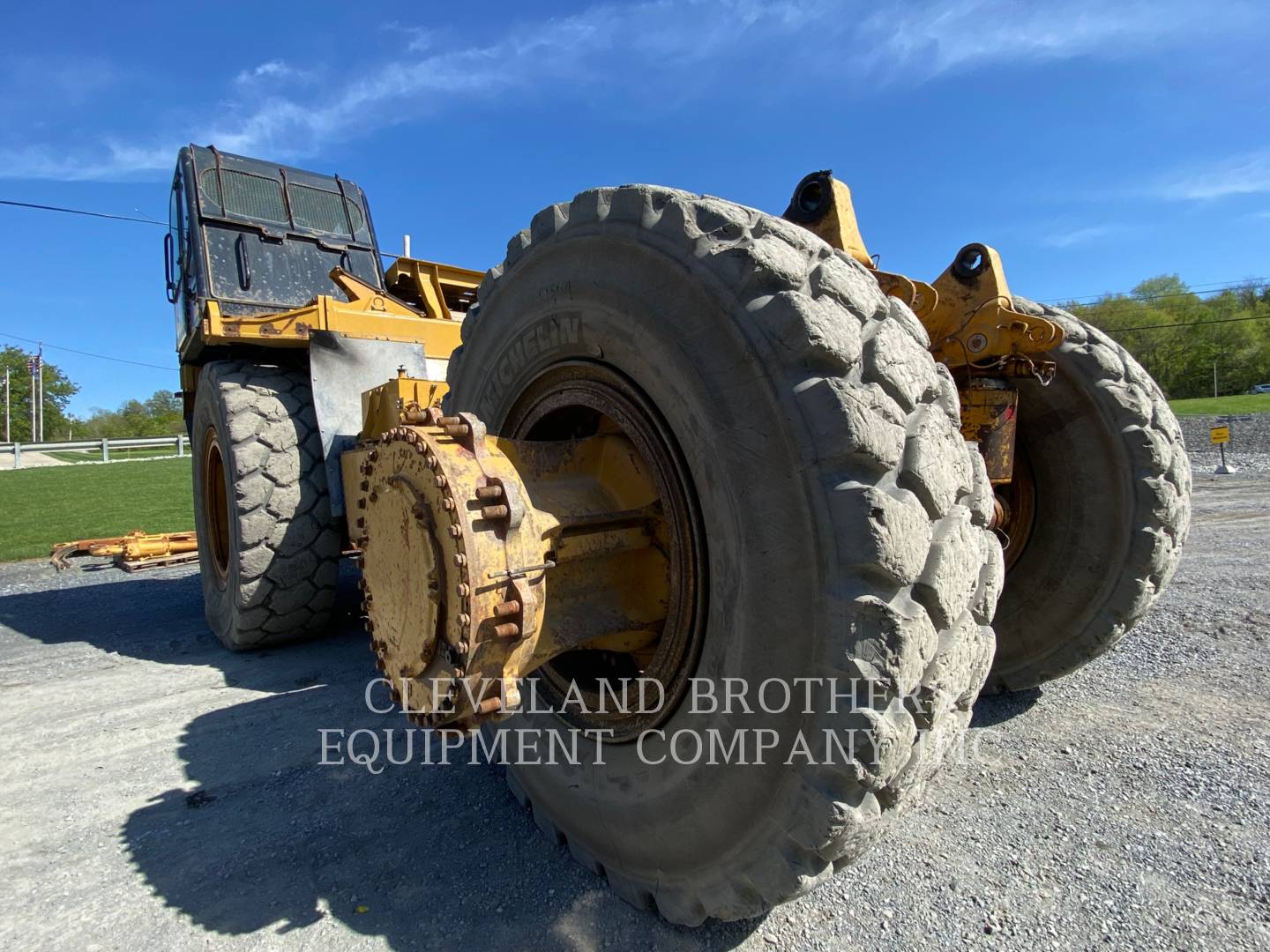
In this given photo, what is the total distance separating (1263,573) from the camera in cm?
514

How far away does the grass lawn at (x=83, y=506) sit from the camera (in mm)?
10969

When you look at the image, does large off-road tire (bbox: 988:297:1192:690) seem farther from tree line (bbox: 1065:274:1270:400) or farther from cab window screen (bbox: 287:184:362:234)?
tree line (bbox: 1065:274:1270:400)

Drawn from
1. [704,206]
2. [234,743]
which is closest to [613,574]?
[704,206]

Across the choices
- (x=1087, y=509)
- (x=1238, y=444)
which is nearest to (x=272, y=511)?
(x=1087, y=509)

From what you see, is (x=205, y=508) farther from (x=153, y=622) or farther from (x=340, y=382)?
(x=340, y=382)

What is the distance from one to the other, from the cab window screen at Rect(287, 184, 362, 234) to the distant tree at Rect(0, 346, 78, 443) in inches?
3097

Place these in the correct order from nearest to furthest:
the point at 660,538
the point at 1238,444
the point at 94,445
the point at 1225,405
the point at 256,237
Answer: the point at 660,538, the point at 256,237, the point at 1238,444, the point at 1225,405, the point at 94,445

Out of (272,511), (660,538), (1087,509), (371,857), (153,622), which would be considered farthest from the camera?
(153,622)

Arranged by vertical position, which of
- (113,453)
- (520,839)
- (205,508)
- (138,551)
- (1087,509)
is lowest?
(520,839)

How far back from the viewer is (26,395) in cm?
6700

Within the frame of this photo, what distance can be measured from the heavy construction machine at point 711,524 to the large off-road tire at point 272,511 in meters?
2.41

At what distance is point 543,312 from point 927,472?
43.5 inches

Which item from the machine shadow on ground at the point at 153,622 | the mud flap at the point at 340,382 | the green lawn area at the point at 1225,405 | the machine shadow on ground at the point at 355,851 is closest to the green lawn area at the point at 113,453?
the machine shadow on ground at the point at 153,622

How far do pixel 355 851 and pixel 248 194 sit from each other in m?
5.67
